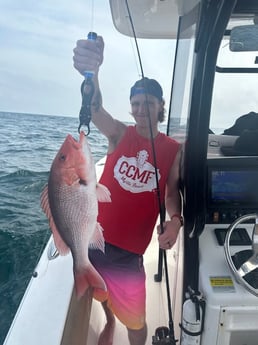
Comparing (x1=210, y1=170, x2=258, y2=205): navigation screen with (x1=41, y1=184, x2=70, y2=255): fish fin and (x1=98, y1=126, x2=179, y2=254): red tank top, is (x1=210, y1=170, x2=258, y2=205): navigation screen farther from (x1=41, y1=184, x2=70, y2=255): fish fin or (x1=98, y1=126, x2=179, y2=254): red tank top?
(x1=41, y1=184, x2=70, y2=255): fish fin

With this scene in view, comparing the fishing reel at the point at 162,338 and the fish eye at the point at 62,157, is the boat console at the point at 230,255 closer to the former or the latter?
the fishing reel at the point at 162,338

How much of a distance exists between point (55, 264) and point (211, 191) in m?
1.26

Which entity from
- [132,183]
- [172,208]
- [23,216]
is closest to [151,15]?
[132,183]

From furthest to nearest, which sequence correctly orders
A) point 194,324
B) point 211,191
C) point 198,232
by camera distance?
point 211,191, point 198,232, point 194,324

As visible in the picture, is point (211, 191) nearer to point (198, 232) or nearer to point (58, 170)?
point (198, 232)

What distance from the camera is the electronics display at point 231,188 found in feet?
4.99

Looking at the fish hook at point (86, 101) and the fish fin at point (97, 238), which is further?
the fish fin at point (97, 238)

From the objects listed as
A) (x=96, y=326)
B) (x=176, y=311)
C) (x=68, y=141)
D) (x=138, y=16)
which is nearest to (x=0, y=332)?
(x=96, y=326)

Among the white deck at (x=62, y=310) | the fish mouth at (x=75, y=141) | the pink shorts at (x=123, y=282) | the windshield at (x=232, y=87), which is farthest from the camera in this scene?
the pink shorts at (x=123, y=282)

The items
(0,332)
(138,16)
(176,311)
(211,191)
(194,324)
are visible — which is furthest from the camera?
(0,332)

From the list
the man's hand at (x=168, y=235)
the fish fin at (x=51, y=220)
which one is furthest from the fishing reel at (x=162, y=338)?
the fish fin at (x=51, y=220)

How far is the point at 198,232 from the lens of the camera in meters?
1.41

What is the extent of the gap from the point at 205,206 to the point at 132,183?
1.23 ft

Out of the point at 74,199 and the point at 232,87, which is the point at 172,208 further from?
the point at 74,199
